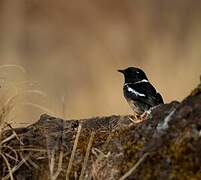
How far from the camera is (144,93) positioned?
6.25m

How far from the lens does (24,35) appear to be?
33.0 feet

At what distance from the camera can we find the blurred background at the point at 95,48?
25.6 feet

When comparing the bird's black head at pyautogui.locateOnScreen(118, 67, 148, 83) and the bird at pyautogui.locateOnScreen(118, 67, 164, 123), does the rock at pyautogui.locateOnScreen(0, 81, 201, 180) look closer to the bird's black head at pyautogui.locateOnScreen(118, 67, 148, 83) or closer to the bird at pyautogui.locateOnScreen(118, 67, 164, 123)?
the bird at pyautogui.locateOnScreen(118, 67, 164, 123)

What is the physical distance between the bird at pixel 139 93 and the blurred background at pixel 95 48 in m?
0.75

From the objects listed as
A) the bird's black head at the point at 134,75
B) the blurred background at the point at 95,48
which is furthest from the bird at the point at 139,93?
the blurred background at the point at 95,48

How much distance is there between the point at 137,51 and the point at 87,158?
5344 mm

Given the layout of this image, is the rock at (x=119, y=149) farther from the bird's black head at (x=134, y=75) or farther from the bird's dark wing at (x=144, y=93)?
the bird's black head at (x=134, y=75)

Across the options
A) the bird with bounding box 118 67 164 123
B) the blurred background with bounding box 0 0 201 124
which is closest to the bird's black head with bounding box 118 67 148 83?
the bird with bounding box 118 67 164 123

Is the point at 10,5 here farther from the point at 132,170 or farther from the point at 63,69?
the point at 132,170

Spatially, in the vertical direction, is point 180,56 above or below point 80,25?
below

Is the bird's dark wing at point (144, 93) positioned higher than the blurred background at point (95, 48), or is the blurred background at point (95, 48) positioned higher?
the blurred background at point (95, 48)

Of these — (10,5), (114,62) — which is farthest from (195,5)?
(10,5)

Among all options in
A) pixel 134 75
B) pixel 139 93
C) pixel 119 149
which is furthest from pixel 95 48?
pixel 119 149

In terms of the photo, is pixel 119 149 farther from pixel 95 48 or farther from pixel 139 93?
pixel 95 48
